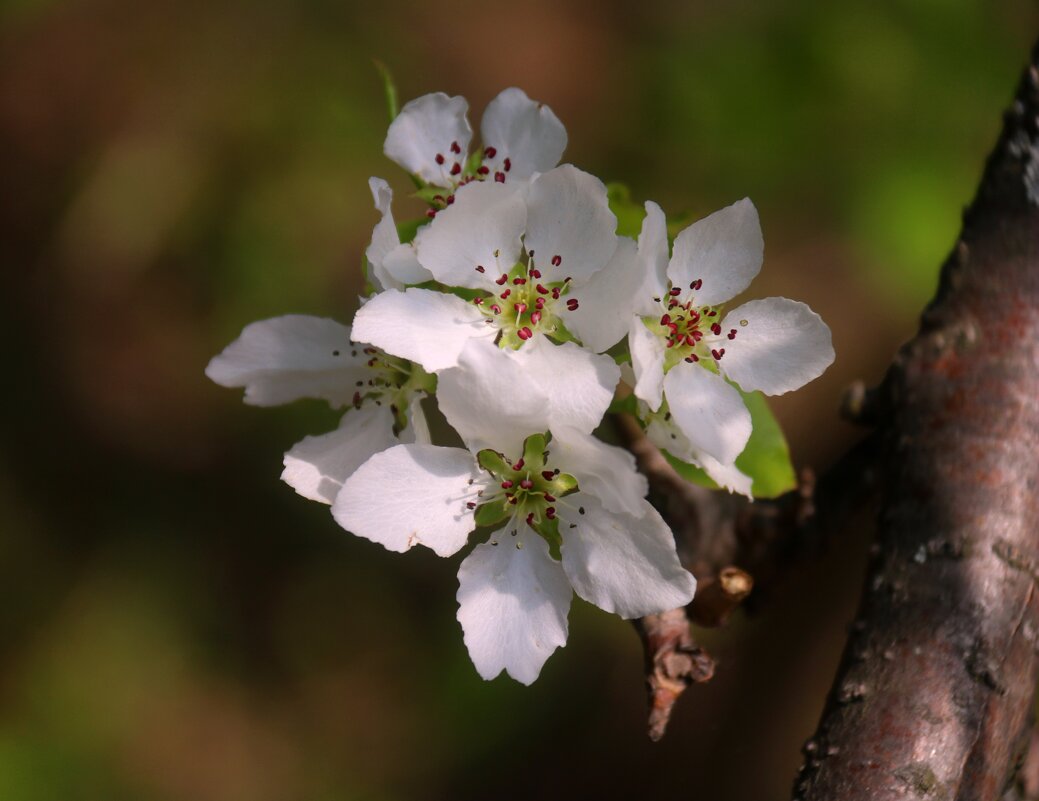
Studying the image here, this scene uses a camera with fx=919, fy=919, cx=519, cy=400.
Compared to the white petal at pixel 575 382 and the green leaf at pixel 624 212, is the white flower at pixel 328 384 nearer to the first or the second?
the white petal at pixel 575 382

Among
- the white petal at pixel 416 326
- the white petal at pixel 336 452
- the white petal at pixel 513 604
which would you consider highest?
the white petal at pixel 416 326

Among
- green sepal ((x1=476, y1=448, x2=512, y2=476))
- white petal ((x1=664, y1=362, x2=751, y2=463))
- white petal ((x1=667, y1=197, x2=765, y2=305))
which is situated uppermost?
white petal ((x1=667, y1=197, x2=765, y2=305))

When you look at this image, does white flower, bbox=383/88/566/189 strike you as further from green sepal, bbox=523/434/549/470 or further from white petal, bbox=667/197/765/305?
green sepal, bbox=523/434/549/470

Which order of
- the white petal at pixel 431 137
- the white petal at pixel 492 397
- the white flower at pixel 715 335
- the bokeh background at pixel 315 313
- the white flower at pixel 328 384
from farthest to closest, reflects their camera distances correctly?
1. the bokeh background at pixel 315 313
2. the white petal at pixel 431 137
3. the white flower at pixel 328 384
4. the white flower at pixel 715 335
5. the white petal at pixel 492 397

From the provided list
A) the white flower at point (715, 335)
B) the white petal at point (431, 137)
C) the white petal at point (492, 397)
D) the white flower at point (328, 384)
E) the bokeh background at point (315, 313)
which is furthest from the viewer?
the bokeh background at point (315, 313)

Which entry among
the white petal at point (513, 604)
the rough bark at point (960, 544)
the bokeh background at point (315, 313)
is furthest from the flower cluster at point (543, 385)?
the bokeh background at point (315, 313)

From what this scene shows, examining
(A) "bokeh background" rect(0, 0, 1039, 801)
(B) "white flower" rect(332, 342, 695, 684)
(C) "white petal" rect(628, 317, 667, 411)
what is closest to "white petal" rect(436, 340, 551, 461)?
(B) "white flower" rect(332, 342, 695, 684)

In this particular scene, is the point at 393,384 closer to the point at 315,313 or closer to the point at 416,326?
the point at 416,326
